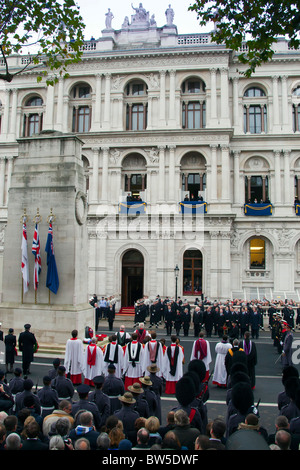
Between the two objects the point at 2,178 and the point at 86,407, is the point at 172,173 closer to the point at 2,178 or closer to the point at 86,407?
the point at 2,178

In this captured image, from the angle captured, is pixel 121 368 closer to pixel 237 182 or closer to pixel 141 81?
pixel 237 182

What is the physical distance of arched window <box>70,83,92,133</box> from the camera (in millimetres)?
37531

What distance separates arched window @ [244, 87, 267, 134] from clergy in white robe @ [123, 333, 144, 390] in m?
28.3

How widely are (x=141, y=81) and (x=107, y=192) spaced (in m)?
10.6

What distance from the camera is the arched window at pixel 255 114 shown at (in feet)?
120

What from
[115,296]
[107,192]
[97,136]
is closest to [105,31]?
[97,136]

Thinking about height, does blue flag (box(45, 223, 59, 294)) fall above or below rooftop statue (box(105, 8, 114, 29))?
below

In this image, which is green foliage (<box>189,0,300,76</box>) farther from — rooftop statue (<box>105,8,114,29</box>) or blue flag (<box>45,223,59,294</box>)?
rooftop statue (<box>105,8,114,29</box>)

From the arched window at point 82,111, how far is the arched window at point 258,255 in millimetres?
18229

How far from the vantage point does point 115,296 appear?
33188mm

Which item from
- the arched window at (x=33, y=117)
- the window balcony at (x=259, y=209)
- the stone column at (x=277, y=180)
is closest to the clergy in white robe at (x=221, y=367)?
the window balcony at (x=259, y=209)

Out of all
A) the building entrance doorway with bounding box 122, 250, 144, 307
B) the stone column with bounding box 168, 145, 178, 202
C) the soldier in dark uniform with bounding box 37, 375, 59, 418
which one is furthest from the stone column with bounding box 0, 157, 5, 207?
the soldier in dark uniform with bounding box 37, 375, 59, 418

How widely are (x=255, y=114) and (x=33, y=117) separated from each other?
2070 centimetres
